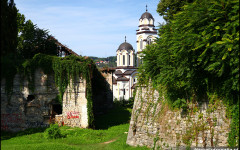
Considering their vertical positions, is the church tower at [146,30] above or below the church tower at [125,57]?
above

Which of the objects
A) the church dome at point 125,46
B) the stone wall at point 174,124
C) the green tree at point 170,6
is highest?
the church dome at point 125,46

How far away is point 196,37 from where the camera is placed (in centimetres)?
842

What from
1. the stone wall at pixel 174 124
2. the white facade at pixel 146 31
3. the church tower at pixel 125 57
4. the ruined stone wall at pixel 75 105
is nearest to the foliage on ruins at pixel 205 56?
the stone wall at pixel 174 124

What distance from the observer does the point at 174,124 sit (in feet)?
33.7

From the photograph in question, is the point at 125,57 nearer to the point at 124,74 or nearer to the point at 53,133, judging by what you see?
the point at 124,74

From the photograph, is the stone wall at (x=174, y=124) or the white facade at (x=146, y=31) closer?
the stone wall at (x=174, y=124)

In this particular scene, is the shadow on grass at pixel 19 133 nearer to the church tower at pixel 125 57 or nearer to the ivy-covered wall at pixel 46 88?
the ivy-covered wall at pixel 46 88

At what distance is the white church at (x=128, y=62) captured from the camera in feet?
129

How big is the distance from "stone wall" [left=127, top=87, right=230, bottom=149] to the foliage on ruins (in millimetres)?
458

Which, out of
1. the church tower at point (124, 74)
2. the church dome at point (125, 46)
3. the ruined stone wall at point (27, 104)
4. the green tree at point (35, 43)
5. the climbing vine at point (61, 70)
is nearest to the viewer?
the ruined stone wall at point (27, 104)

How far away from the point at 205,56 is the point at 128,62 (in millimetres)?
32599

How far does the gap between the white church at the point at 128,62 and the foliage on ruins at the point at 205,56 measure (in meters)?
27.6

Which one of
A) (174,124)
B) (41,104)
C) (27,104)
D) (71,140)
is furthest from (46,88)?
(174,124)

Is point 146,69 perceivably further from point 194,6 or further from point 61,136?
point 61,136
